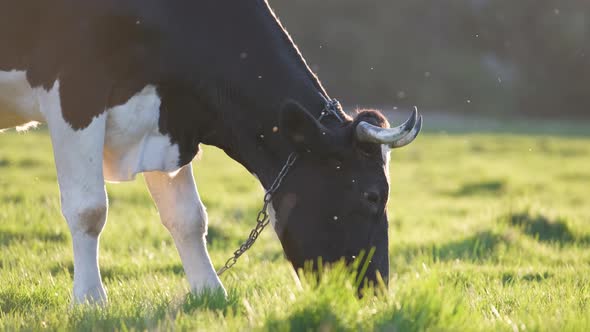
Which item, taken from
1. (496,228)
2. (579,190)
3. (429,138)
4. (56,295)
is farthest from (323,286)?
(429,138)

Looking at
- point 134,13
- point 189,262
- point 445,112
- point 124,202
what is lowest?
point 445,112

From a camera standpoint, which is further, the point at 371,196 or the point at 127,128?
the point at 127,128

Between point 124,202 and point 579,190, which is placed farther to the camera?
point 579,190

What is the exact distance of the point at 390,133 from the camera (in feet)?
14.0

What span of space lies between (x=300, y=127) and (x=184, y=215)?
1363 millimetres

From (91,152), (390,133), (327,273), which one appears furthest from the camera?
(91,152)

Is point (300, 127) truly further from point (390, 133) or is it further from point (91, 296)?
point (91, 296)

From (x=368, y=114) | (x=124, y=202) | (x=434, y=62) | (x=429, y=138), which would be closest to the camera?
(x=368, y=114)

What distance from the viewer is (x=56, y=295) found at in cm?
486

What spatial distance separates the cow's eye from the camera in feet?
14.5

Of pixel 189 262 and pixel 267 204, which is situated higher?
pixel 267 204

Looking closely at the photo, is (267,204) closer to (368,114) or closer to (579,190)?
(368,114)

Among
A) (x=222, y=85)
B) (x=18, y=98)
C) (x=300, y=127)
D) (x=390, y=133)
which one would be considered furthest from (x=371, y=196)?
(x=18, y=98)

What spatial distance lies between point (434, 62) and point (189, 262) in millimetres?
38372
